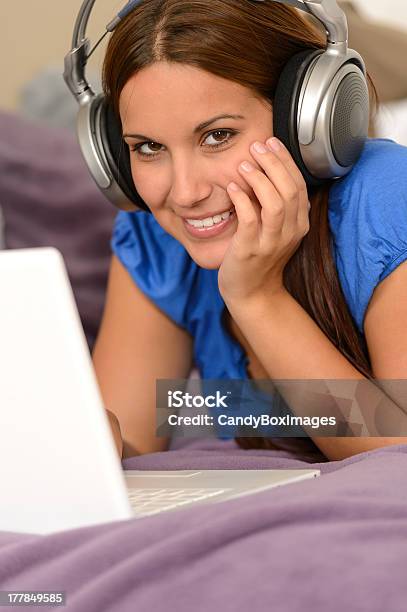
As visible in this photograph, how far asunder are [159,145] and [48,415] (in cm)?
54

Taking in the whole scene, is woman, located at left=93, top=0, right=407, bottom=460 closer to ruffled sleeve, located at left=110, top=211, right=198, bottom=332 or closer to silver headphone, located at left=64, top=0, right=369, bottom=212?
silver headphone, located at left=64, top=0, right=369, bottom=212

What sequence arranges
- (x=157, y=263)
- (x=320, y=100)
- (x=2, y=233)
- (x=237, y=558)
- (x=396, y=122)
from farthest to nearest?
(x=396, y=122) < (x=2, y=233) < (x=157, y=263) < (x=320, y=100) < (x=237, y=558)

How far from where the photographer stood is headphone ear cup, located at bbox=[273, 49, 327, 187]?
110 cm

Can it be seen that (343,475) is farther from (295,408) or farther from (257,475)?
(295,408)

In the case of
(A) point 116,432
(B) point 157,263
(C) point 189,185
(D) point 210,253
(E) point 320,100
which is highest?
(E) point 320,100

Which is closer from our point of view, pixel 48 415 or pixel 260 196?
pixel 48 415

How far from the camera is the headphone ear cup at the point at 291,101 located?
1104 mm

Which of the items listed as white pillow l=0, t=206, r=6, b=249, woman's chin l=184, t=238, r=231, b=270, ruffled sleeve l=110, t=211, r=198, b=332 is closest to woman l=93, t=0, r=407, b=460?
woman's chin l=184, t=238, r=231, b=270

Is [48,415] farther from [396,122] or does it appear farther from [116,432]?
[396,122]

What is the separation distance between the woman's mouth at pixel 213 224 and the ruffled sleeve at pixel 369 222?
0.44ft

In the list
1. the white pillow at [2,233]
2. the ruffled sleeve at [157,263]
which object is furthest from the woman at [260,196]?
the white pillow at [2,233]

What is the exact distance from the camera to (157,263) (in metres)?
1.48

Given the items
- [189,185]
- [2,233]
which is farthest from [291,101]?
[2,233]

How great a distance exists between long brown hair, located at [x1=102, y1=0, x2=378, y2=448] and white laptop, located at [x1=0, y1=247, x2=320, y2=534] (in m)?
0.48
